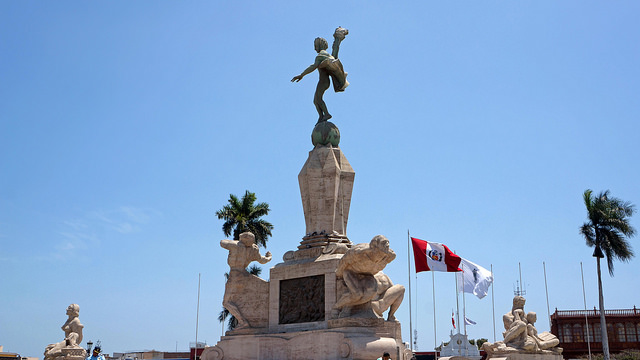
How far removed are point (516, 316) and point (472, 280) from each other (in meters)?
1.60

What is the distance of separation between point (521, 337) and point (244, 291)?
8.01 m

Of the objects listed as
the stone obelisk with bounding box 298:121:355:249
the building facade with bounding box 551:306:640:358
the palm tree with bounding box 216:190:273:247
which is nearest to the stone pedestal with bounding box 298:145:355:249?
the stone obelisk with bounding box 298:121:355:249

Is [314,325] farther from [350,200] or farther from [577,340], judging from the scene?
[577,340]

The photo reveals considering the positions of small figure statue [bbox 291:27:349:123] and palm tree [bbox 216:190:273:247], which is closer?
small figure statue [bbox 291:27:349:123]

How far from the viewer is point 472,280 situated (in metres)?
19.1

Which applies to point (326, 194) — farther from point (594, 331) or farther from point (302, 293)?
point (594, 331)

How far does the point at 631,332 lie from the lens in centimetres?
5050

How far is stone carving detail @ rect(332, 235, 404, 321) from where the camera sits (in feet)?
48.5

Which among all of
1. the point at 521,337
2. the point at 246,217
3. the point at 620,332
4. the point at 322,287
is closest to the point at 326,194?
the point at 322,287

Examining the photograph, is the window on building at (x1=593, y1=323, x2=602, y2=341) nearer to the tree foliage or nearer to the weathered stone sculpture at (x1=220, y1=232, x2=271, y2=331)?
the tree foliage

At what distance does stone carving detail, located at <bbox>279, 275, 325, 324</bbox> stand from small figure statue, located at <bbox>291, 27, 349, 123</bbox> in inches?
204

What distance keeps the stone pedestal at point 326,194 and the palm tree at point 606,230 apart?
25860mm

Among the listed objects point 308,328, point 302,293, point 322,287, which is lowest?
point 308,328

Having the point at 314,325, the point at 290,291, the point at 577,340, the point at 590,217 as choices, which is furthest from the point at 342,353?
the point at 577,340
